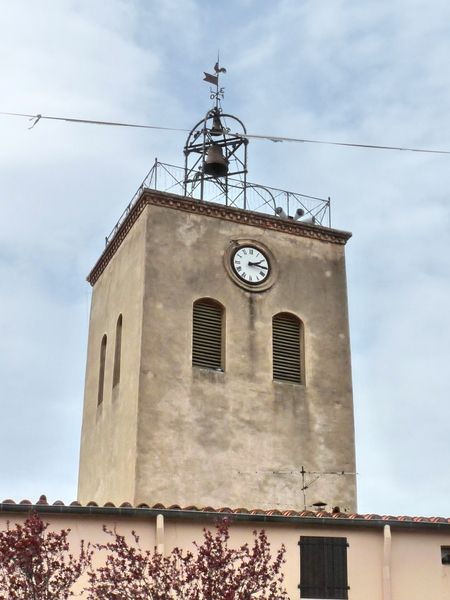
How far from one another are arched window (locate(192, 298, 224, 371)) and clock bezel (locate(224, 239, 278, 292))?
90 cm

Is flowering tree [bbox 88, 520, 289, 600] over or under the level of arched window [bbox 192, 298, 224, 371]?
under

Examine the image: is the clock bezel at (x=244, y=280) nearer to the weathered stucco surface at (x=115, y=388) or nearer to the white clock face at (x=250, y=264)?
the white clock face at (x=250, y=264)

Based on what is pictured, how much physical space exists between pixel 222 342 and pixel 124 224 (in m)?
4.35

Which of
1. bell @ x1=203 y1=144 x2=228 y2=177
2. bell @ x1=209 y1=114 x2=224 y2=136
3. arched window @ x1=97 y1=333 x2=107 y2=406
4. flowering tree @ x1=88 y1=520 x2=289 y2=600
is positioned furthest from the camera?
bell @ x1=209 y1=114 x2=224 y2=136

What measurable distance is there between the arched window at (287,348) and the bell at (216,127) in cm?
594

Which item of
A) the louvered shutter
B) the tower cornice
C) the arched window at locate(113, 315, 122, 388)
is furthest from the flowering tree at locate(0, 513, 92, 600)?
the tower cornice

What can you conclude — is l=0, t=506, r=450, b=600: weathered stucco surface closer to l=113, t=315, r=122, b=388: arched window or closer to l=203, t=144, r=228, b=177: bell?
l=113, t=315, r=122, b=388: arched window

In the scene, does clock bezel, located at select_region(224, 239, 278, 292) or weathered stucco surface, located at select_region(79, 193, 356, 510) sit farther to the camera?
clock bezel, located at select_region(224, 239, 278, 292)

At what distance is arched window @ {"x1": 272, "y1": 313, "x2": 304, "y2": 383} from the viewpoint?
26609 mm

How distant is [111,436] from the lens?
26.1 meters

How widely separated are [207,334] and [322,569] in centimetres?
823

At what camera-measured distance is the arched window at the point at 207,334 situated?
1019 inches

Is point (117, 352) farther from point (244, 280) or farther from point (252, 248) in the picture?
point (252, 248)

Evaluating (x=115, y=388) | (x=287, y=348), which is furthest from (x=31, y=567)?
(x=287, y=348)
